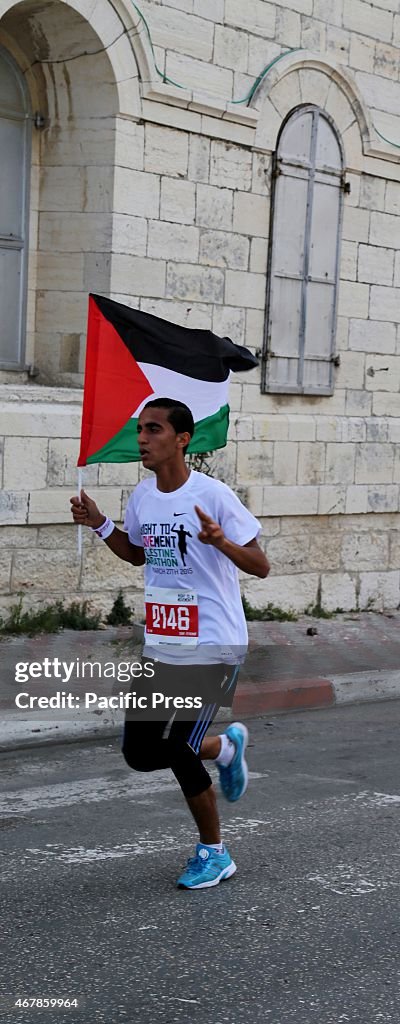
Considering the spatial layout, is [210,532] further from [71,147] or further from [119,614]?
[71,147]

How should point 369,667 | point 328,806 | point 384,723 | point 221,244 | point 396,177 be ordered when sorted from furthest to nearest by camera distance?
point 396,177, point 221,244, point 369,667, point 384,723, point 328,806

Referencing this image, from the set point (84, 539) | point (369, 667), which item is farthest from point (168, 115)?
point (369, 667)

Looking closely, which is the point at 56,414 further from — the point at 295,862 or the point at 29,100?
the point at 295,862

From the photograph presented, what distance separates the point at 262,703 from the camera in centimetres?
875

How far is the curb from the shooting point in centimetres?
754

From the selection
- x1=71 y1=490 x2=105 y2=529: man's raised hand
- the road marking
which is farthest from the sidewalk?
x1=71 y1=490 x2=105 y2=529: man's raised hand

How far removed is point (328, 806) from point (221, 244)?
19.3 feet

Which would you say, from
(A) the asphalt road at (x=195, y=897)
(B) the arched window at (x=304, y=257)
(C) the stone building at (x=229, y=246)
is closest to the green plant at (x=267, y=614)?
(C) the stone building at (x=229, y=246)

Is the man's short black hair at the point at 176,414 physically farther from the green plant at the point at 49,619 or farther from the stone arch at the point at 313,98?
the stone arch at the point at 313,98

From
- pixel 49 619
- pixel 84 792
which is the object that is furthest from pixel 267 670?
pixel 84 792

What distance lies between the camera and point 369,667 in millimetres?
9789

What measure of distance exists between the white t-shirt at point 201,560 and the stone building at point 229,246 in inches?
193

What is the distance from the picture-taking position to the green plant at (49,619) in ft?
32.4

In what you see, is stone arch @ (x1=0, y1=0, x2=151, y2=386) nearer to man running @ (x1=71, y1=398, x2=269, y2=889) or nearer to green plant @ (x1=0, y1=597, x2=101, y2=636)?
green plant @ (x1=0, y1=597, x2=101, y2=636)
